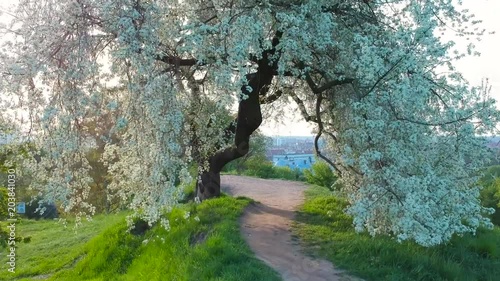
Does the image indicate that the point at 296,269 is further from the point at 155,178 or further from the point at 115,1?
the point at 115,1

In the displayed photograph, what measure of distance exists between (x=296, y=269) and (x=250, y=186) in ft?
38.0

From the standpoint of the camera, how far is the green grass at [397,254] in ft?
27.5

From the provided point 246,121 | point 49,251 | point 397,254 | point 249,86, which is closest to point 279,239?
point 397,254

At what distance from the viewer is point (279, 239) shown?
10.0 metres

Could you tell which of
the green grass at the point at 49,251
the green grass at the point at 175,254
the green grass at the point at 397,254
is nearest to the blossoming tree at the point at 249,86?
the green grass at the point at 397,254

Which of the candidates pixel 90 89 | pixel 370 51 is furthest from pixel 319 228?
pixel 90 89

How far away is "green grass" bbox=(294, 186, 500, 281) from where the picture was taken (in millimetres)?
8391

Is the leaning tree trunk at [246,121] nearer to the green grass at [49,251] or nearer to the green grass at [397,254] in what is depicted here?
the green grass at [397,254]

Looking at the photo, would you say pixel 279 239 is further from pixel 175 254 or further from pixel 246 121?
pixel 246 121

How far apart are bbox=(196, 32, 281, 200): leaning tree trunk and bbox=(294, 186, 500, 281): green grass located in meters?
2.53

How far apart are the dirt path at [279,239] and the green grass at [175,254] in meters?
0.30

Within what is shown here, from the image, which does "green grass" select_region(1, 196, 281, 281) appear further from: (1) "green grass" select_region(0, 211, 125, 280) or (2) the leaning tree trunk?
(2) the leaning tree trunk

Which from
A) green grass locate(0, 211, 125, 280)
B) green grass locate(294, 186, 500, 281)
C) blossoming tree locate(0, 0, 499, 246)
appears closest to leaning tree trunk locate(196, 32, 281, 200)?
blossoming tree locate(0, 0, 499, 246)

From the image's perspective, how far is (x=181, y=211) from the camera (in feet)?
40.1
